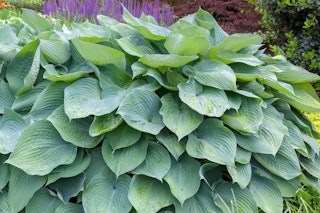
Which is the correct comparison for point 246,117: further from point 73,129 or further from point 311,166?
point 73,129

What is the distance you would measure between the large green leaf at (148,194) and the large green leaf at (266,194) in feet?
1.21

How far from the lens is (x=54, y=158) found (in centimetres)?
168

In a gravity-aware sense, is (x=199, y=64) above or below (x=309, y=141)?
above

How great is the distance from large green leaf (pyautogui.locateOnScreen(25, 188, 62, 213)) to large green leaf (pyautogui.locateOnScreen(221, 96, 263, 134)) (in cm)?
73

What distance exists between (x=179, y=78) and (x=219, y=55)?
23cm

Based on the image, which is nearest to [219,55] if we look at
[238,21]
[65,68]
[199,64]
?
[199,64]

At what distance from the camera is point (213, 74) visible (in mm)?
1809

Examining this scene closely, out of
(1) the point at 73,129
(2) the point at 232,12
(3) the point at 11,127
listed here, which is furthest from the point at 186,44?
(2) the point at 232,12

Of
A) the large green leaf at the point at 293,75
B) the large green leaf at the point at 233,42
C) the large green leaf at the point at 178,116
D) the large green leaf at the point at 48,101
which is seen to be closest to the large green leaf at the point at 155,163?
the large green leaf at the point at 178,116

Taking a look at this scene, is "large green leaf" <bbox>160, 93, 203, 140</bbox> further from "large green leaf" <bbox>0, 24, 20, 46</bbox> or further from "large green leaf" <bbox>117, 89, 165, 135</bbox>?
"large green leaf" <bbox>0, 24, 20, 46</bbox>

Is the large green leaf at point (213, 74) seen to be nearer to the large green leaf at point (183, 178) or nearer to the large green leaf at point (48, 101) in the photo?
the large green leaf at point (183, 178)

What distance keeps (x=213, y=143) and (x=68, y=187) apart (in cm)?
58

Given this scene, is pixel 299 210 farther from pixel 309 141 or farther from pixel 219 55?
pixel 219 55

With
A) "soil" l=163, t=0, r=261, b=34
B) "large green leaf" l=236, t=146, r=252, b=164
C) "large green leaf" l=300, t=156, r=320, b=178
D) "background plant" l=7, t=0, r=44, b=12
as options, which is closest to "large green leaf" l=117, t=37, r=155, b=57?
"large green leaf" l=236, t=146, r=252, b=164
